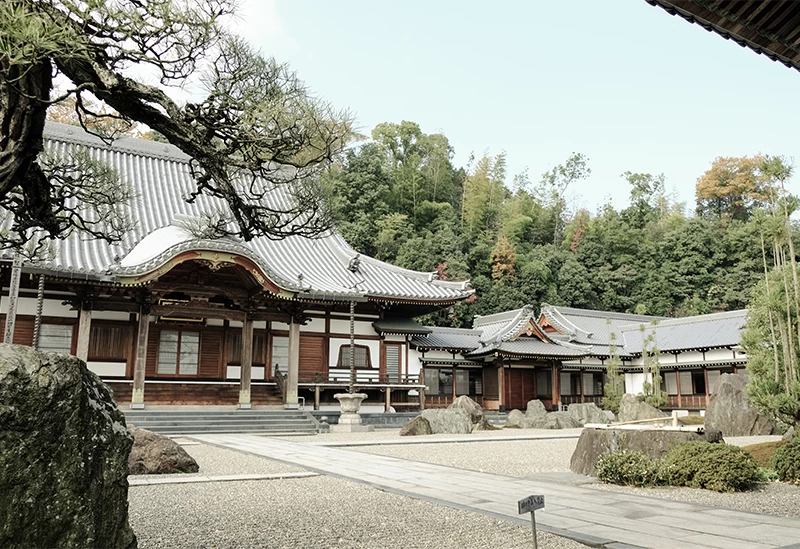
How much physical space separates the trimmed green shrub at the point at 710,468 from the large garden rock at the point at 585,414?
1523 cm

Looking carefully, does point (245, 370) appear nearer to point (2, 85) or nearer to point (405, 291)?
point (405, 291)

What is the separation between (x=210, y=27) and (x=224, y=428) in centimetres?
1384

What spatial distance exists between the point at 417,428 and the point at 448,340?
36.2ft

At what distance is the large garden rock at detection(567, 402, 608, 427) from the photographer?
74.1 feet

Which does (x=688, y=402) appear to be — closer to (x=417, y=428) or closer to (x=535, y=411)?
(x=535, y=411)

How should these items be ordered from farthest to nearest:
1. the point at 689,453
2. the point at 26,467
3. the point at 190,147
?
the point at 689,453 < the point at 190,147 < the point at 26,467

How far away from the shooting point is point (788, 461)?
26.2 feet

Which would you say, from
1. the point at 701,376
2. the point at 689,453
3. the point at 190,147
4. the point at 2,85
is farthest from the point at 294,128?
the point at 701,376

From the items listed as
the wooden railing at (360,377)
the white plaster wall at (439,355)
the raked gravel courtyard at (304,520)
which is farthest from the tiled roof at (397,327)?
the raked gravel courtyard at (304,520)

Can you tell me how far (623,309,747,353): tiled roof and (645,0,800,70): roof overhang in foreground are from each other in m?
29.3

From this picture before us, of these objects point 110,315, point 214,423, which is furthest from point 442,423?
point 110,315

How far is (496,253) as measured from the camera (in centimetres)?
4825

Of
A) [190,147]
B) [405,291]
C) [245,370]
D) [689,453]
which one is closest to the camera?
[190,147]

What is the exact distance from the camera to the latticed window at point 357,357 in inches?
863
